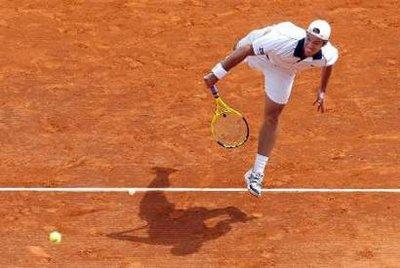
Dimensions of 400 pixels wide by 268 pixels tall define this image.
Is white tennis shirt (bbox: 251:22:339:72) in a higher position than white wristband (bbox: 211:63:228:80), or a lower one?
higher

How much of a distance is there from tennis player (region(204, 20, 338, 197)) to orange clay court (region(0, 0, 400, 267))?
73 cm

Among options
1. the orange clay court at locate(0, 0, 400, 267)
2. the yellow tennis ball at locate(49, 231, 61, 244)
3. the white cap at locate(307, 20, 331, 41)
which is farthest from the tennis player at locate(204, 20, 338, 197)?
the yellow tennis ball at locate(49, 231, 61, 244)

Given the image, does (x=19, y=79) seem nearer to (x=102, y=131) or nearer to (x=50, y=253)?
(x=102, y=131)

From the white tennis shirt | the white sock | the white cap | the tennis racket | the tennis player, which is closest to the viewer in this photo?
the white cap

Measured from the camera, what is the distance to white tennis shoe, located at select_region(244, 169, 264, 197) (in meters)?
8.73

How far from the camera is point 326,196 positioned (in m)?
9.05

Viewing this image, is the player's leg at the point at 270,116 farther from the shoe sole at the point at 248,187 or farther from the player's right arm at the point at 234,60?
the player's right arm at the point at 234,60

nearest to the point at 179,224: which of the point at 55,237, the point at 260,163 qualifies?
the point at 260,163

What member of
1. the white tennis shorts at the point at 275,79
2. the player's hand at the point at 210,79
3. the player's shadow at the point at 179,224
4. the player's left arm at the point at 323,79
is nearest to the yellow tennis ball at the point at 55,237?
the player's shadow at the point at 179,224

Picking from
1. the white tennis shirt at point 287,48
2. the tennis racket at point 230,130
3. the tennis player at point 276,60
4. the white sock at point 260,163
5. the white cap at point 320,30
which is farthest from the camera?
the tennis racket at point 230,130

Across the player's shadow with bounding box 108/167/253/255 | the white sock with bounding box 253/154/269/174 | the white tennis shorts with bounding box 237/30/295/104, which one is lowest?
the player's shadow with bounding box 108/167/253/255

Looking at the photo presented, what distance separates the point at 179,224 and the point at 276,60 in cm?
222

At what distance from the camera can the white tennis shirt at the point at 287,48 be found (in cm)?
797

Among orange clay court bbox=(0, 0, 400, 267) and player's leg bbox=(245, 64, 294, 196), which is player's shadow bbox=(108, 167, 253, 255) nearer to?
orange clay court bbox=(0, 0, 400, 267)
